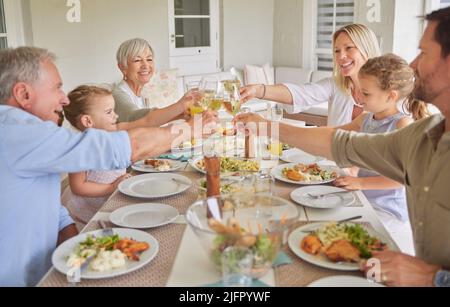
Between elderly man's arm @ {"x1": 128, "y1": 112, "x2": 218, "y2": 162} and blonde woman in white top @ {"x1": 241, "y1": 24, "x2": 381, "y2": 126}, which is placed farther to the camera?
blonde woman in white top @ {"x1": 241, "y1": 24, "x2": 381, "y2": 126}

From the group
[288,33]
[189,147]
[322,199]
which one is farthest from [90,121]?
[288,33]

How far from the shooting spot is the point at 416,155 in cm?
137

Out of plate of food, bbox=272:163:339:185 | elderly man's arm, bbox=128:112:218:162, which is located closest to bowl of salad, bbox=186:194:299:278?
elderly man's arm, bbox=128:112:218:162

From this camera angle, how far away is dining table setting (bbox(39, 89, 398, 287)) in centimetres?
111

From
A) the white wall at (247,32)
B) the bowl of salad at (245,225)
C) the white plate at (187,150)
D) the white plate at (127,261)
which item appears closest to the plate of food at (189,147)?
the white plate at (187,150)

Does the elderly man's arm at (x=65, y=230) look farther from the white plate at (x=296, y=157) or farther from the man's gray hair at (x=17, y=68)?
the white plate at (x=296, y=157)

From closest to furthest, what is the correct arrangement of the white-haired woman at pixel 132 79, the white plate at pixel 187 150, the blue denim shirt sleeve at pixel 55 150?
the blue denim shirt sleeve at pixel 55 150 → the white plate at pixel 187 150 → the white-haired woman at pixel 132 79

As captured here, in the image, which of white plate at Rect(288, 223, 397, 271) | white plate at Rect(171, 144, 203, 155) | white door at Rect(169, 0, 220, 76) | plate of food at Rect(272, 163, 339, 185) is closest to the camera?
white plate at Rect(288, 223, 397, 271)

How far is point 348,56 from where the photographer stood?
8.89 feet

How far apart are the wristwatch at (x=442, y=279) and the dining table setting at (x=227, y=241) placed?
0.51 feet

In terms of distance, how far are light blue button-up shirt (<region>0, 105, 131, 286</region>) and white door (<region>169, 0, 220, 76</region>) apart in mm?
4716

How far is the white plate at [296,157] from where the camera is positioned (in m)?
2.26

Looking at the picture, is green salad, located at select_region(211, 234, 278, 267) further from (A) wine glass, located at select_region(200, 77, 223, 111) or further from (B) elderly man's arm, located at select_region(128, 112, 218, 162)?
(A) wine glass, located at select_region(200, 77, 223, 111)
